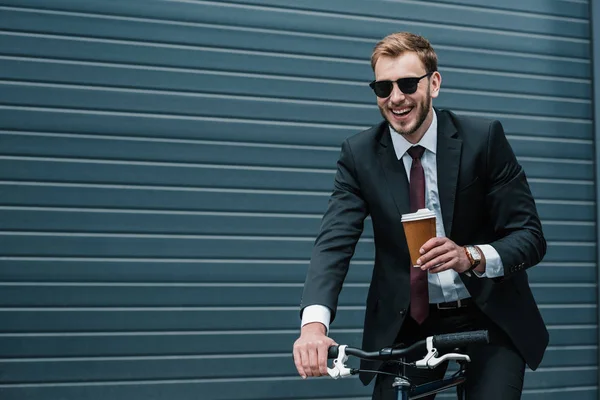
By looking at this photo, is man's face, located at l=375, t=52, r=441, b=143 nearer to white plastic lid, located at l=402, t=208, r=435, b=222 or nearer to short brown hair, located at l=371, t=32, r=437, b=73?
short brown hair, located at l=371, t=32, r=437, b=73

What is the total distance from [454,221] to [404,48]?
0.76 meters

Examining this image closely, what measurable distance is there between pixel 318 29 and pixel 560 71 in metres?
2.31

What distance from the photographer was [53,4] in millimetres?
5602

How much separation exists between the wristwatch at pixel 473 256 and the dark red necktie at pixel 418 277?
0.33m

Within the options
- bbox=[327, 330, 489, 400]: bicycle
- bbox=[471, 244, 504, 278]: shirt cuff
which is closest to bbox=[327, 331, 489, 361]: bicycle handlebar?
bbox=[327, 330, 489, 400]: bicycle

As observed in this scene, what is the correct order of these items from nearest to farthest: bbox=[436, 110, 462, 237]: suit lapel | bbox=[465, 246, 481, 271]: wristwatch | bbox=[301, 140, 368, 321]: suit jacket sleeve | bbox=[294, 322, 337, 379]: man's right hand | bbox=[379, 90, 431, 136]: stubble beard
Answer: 1. bbox=[294, 322, 337, 379]: man's right hand
2. bbox=[465, 246, 481, 271]: wristwatch
3. bbox=[301, 140, 368, 321]: suit jacket sleeve
4. bbox=[379, 90, 431, 136]: stubble beard
5. bbox=[436, 110, 462, 237]: suit lapel

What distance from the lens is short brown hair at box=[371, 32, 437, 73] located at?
319 cm

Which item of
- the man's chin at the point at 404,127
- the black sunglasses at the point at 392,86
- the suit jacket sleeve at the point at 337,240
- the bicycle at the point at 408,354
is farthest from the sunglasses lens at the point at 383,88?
the bicycle at the point at 408,354

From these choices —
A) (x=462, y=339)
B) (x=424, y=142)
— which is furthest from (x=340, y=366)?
(x=424, y=142)

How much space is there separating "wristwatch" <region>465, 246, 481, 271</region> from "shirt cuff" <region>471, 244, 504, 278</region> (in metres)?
0.04

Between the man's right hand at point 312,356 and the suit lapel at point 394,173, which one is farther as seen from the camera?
the suit lapel at point 394,173

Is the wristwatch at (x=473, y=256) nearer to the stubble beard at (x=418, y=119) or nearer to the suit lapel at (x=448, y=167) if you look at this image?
the suit lapel at (x=448, y=167)

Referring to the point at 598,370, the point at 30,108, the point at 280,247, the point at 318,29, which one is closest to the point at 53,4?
the point at 30,108

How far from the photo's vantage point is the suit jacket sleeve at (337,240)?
312 centimetres
